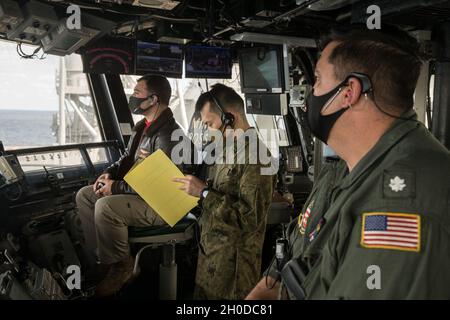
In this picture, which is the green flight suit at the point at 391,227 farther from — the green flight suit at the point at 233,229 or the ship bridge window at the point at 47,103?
the ship bridge window at the point at 47,103

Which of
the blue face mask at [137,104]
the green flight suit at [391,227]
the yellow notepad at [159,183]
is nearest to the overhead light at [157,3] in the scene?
the blue face mask at [137,104]

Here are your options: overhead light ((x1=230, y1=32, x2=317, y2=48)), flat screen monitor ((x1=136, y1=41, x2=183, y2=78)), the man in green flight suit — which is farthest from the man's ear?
flat screen monitor ((x1=136, y1=41, x2=183, y2=78))

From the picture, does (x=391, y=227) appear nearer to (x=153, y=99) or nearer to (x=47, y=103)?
(x=153, y=99)

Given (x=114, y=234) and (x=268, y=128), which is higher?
(x=268, y=128)

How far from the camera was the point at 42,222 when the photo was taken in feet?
9.27

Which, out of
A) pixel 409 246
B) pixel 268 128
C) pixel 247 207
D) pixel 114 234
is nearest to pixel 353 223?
pixel 409 246

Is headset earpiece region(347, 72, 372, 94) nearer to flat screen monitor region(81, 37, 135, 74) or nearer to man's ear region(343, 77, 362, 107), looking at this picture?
man's ear region(343, 77, 362, 107)

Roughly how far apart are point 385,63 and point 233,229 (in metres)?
1.31

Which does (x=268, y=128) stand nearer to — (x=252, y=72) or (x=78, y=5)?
(x=252, y=72)

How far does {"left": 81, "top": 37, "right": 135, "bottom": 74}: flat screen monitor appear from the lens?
3.33 metres

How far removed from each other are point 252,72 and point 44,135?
2.06 m

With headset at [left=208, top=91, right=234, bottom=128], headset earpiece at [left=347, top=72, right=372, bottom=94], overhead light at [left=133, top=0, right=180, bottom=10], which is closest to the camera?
headset earpiece at [left=347, top=72, right=372, bottom=94]

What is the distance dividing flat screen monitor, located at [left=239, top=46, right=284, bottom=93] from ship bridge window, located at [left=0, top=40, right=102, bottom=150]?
1628 mm

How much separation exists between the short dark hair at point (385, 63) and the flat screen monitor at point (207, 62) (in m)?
2.80
